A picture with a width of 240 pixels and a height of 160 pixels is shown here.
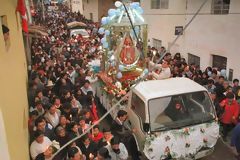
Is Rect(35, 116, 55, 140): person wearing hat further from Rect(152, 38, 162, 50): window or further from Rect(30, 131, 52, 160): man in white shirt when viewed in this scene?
Rect(152, 38, 162, 50): window

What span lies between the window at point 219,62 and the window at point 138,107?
5744 mm

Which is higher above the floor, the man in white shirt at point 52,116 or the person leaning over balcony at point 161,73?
the person leaning over balcony at point 161,73

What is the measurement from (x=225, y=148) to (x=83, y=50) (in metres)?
11.0

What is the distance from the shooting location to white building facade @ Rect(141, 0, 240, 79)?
11406mm

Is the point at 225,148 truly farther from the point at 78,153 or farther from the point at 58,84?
the point at 58,84

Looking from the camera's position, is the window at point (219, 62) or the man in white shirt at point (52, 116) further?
the window at point (219, 62)

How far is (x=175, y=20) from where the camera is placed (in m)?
16.3

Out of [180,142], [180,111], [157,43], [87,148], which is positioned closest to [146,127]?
[180,142]

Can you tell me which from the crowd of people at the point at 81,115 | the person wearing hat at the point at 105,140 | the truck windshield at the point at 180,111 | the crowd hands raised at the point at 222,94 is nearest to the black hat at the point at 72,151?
the crowd of people at the point at 81,115

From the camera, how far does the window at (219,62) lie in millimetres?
12305

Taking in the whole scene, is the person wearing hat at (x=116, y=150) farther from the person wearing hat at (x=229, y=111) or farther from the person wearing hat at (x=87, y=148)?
the person wearing hat at (x=229, y=111)

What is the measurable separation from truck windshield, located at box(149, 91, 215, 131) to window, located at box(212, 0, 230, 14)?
19.2 ft

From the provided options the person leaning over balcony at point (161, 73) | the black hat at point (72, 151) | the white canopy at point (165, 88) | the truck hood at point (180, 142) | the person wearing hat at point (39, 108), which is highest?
the white canopy at point (165, 88)

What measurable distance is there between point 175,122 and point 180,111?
1.01 ft
